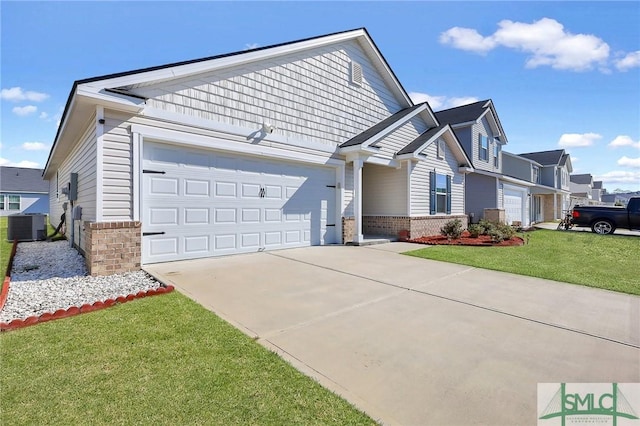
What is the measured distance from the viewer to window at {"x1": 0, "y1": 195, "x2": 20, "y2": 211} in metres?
29.1

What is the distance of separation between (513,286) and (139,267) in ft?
24.1

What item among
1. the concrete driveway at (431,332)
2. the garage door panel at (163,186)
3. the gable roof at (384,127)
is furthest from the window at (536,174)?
the garage door panel at (163,186)

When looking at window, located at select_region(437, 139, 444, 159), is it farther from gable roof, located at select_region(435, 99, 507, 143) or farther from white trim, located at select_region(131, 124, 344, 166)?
gable roof, located at select_region(435, 99, 507, 143)

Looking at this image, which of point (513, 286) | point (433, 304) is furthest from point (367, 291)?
point (513, 286)

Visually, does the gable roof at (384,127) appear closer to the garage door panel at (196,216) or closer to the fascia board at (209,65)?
the fascia board at (209,65)

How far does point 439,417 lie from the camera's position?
204 centimetres

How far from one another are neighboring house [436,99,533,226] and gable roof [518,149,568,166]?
1094 cm

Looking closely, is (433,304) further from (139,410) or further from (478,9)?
(478,9)

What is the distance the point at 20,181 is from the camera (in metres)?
30.7

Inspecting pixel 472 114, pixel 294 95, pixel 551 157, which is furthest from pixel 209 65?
pixel 551 157

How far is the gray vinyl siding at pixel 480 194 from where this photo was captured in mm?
18375

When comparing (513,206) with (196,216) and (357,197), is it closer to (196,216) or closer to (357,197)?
(357,197)

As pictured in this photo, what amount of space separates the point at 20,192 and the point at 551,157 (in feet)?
179

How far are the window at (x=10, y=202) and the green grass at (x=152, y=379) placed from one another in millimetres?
37746
